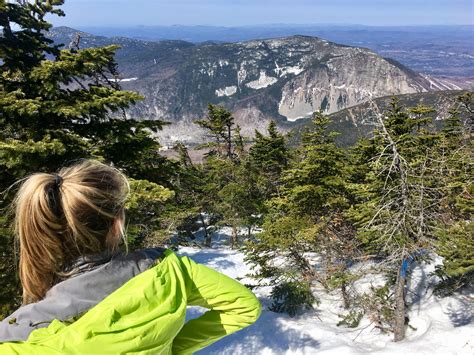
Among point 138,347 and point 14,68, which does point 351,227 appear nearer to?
point 14,68

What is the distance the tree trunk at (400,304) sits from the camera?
1013 cm

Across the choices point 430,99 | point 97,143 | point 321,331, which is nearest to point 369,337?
point 321,331

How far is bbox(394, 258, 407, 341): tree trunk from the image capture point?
33.2 ft

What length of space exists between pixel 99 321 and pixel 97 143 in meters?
8.20

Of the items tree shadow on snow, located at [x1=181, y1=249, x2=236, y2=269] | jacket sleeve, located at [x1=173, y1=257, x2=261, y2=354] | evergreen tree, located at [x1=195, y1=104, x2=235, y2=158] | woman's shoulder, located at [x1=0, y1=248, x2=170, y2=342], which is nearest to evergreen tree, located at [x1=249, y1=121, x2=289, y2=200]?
evergreen tree, located at [x1=195, y1=104, x2=235, y2=158]

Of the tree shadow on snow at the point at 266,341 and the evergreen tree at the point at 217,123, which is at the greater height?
the evergreen tree at the point at 217,123

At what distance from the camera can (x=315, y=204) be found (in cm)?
1491

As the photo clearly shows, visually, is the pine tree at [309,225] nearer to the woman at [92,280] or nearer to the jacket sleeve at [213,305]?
the jacket sleeve at [213,305]

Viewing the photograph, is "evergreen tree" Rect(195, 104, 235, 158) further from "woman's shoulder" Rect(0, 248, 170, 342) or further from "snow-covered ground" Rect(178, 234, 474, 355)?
"woman's shoulder" Rect(0, 248, 170, 342)

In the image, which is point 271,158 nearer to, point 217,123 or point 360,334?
point 217,123

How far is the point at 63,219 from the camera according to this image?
211 centimetres

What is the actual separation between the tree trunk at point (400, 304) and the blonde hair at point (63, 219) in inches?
346

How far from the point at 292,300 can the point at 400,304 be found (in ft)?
16.5

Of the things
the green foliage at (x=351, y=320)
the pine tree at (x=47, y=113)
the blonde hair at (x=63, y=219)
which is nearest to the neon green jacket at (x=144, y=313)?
the blonde hair at (x=63, y=219)
